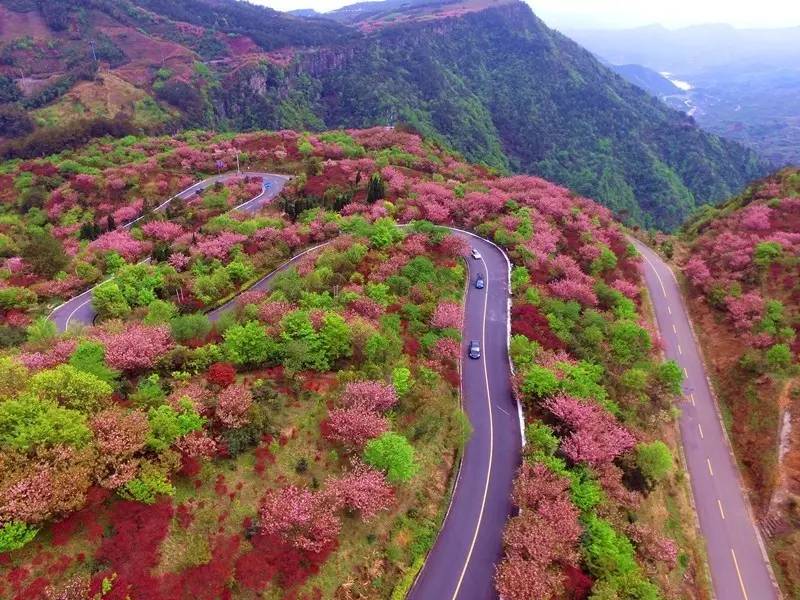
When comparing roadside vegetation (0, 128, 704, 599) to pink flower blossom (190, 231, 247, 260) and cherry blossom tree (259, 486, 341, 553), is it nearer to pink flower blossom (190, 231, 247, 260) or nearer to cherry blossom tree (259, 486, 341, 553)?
cherry blossom tree (259, 486, 341, 553)

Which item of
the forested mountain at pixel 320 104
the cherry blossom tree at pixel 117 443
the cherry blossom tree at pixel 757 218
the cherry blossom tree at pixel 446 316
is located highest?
the cherry blossom tree at pixel 757 218

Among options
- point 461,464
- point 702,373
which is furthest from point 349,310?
point 702,373

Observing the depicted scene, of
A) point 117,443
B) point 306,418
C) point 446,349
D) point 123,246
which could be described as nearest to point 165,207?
point 123,246

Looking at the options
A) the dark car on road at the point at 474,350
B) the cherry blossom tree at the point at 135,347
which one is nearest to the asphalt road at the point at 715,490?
the dark car on road at the point at 474,350

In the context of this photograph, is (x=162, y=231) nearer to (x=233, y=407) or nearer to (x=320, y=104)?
(x=233, y=407)

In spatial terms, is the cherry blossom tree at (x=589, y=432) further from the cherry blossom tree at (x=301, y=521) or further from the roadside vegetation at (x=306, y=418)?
the cherry blossom tree at (x=301, y=521)

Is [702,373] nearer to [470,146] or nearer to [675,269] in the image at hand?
[675,269]
